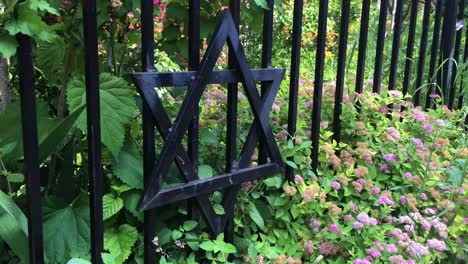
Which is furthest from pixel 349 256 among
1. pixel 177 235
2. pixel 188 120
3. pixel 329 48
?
pixel 329 48

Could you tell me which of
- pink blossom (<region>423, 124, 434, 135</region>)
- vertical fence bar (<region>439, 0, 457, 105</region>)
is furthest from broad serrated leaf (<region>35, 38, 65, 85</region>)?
vertical fence bar (<region>439, 0, 457, 105</region>)

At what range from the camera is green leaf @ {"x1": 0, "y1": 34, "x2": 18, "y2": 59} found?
1.16m

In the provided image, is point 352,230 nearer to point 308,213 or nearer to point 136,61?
point 308,213

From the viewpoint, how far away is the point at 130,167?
1509 mm

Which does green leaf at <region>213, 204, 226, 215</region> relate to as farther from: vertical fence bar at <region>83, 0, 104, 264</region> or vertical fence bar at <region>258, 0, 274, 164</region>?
vertical fence bar at <region>83, 0, 104, 264</region>

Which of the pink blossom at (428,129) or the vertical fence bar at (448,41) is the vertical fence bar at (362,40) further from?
the vertical fence bar at (448,41)

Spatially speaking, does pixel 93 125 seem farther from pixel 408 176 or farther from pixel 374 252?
pixel 408 176

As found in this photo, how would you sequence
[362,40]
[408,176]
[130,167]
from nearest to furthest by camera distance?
[130,167] → [408,176] → [362,40]

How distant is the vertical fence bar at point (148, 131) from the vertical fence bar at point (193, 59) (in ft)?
0.47

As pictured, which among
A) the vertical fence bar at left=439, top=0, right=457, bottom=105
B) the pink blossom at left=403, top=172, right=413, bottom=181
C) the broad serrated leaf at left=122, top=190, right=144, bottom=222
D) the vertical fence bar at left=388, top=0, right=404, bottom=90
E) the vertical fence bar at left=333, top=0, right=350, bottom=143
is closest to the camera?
the broad serrated leaf at left=122, top=190, right=144, bottom=222

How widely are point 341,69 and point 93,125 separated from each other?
4.20ft

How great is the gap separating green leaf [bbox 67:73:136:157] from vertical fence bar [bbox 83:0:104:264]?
0.04m

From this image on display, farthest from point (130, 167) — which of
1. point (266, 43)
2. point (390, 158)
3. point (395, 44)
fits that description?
point (395, 44)

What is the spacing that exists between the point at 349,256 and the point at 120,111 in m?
1.01
